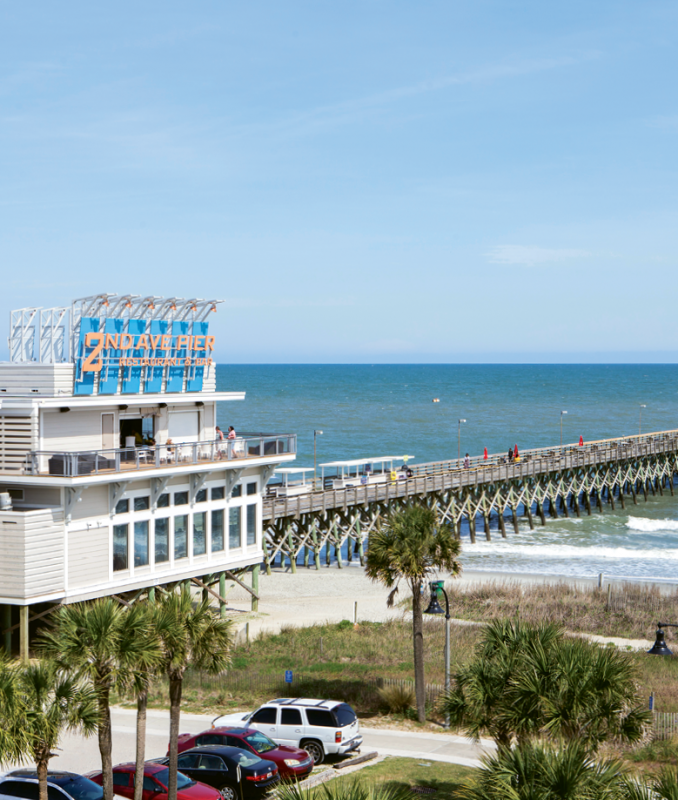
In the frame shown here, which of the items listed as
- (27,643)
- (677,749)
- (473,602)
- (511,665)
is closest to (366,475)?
(473,602)

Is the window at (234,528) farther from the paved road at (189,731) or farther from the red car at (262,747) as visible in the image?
the red car at (262,747)

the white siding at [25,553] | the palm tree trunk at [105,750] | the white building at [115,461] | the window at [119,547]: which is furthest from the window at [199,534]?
the palm tree trunk at [105,750]

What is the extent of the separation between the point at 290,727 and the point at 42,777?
7.30 m

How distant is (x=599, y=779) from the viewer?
13.1 metres

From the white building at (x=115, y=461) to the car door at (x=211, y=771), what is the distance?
36.3ft

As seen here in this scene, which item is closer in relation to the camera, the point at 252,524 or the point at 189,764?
the point at 189,764

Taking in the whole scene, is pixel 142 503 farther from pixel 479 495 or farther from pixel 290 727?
pixel 479 495

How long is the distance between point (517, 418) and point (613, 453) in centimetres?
9330

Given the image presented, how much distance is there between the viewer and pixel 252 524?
4003 cm

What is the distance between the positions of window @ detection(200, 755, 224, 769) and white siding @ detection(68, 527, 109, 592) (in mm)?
11668

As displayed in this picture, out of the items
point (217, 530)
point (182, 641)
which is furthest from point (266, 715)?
point (217, 530)

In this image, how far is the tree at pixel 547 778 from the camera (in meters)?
12.8

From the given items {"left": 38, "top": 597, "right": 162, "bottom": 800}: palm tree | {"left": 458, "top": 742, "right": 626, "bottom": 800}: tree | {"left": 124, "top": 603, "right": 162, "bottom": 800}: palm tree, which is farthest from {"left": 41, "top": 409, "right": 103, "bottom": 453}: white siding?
{"left": 458, "top": 742, "right": 626, "bottom": 800}: tree

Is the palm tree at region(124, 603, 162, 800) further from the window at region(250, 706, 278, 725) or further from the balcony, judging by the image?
the balcony
